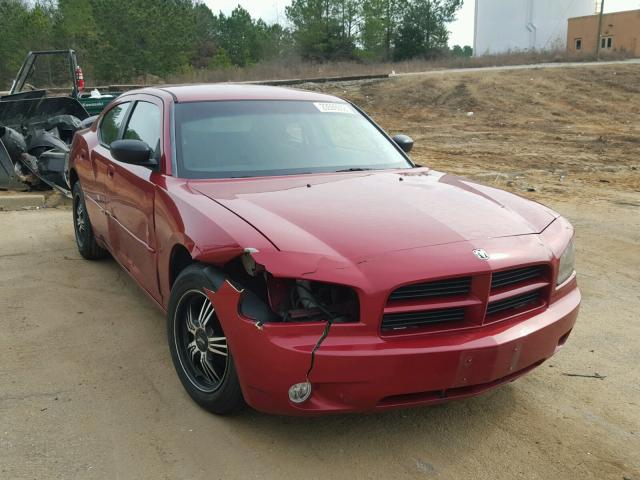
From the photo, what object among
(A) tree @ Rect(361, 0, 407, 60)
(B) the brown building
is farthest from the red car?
(A) tree @ Rect(361, 0, 407, 60)

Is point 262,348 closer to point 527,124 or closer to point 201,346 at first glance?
point 201,346

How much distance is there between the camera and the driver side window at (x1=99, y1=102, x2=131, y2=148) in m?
4.75

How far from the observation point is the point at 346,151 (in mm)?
4062

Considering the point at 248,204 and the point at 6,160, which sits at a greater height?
the point at 248,204

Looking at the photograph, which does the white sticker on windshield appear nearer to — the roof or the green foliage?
the roof

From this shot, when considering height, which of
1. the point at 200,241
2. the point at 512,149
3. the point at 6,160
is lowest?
the point at 512,149

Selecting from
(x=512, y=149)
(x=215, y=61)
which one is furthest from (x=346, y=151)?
(x=215, y=61)

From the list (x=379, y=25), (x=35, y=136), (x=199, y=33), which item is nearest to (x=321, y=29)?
(x=379, y=25)

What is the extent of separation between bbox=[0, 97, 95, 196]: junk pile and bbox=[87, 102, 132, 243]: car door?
3.22 m

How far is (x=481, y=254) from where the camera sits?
101 inches

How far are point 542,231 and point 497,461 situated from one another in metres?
1.12

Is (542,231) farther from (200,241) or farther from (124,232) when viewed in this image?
(124,232)

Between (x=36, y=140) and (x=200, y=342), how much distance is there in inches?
291

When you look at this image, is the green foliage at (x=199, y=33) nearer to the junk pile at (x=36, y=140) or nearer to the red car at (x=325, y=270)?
the junk pile at (x=36, y=140)
